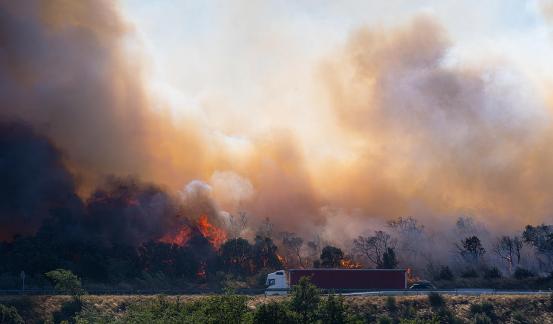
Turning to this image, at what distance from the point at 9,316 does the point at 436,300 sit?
52.0m

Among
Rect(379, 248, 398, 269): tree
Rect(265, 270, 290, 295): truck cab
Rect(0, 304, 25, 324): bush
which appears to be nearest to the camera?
Rect(0, 304, 25, 324): bush

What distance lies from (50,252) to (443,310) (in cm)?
6115

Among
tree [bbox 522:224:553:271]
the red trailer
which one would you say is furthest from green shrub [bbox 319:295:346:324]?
tree [bbox 522:224:553:271]

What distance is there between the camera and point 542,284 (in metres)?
102

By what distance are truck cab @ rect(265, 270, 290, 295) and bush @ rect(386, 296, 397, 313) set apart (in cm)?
1581

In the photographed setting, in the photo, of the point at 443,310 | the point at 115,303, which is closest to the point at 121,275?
the point at 115,303

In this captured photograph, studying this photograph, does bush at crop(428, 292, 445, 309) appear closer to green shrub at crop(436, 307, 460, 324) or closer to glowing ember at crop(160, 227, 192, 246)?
green shrub at crop(436, 307, 460, 324)

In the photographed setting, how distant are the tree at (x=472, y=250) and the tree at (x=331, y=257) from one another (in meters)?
23.4

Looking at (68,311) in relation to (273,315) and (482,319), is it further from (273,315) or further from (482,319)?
(482,319)

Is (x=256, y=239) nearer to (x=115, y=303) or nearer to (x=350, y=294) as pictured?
(x=350, y=294)

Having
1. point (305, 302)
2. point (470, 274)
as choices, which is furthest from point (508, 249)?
point (305, 302)

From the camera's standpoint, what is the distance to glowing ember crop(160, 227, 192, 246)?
117 meters

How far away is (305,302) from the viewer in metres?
63.2

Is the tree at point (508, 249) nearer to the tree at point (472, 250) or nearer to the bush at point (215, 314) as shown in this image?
the tree at point (472, 250)
